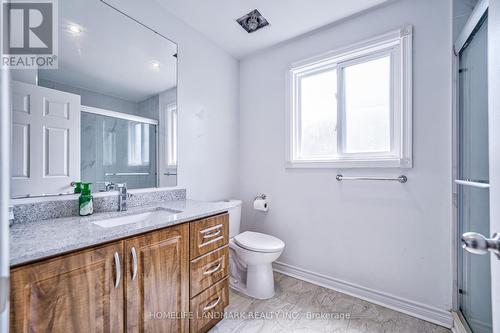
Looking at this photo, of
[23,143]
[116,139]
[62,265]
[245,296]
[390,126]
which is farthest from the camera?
[245,296]

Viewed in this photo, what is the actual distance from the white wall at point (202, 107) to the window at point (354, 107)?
2.25ft

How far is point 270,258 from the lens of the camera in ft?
5.77

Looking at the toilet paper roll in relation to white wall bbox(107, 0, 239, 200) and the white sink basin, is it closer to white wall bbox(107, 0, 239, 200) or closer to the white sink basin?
white wall bbox(107, 0, 239, 200)

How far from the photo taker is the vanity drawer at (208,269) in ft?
4.21

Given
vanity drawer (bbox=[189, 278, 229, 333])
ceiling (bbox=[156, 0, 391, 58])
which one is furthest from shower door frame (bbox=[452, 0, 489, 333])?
vanity drawer (bbox=[189, 278, 229, 333])

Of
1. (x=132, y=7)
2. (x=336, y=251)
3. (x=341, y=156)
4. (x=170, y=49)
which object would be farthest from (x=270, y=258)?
(x=132, y=7)

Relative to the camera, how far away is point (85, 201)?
48.9 inches

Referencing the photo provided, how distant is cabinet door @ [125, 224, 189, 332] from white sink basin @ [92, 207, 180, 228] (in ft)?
0.45

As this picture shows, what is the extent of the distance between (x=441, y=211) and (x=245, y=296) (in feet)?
5.22

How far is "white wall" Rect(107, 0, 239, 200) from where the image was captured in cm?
180

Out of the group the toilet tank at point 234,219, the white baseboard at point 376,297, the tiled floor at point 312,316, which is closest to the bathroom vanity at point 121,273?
the tiled floor at point 312,316

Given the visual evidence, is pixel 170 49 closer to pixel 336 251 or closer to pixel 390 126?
pixel 390 126

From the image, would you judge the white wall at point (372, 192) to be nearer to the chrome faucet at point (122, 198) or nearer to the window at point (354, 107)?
the window at point (354, 107)

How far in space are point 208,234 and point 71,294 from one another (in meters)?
0.68
